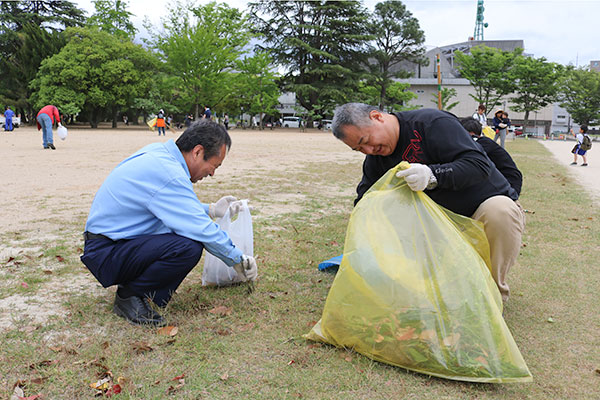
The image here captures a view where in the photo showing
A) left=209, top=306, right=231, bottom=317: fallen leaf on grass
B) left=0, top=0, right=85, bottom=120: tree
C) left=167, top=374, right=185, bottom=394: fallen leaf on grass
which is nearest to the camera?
left=167, top=374, right=185, bottom=394: fallen leaf on grass

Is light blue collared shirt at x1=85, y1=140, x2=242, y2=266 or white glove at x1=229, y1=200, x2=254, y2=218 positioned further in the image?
white glove at x1=229, y1=200, x2=254, y2=218

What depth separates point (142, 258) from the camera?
7.82ft

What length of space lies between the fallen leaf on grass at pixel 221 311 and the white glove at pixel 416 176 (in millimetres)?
1258

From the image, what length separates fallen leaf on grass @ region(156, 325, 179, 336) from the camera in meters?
2.39

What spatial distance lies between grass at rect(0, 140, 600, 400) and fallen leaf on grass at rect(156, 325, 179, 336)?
41 millimetres

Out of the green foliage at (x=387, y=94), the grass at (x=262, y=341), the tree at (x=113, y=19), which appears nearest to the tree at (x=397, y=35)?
the green foliage at (x=387, y=94)

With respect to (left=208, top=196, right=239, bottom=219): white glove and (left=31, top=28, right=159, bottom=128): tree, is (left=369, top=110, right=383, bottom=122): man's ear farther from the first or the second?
(left=31, top=28, right=159, bottom=128): tree

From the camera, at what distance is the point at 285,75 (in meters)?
41.9

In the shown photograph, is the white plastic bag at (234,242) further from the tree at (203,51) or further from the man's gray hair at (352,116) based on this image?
the tree at (203,51)

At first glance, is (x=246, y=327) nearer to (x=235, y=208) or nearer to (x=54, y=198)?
(x=235, y=208)

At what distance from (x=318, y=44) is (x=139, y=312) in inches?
1606

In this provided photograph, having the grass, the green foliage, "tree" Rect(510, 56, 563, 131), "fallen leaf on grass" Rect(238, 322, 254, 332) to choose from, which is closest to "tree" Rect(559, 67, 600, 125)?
"tree" Rect(510, 56, 563, 131)

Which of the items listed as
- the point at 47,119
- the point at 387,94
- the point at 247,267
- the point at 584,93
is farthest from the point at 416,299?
the point at 584,93

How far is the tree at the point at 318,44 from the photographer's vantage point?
3947cm
